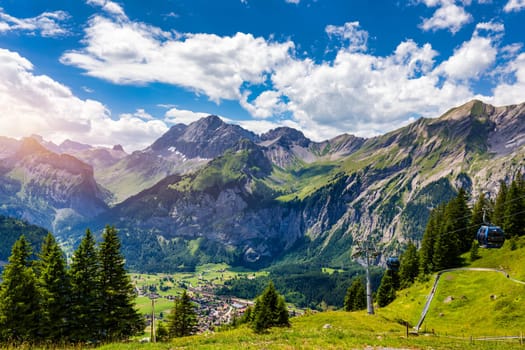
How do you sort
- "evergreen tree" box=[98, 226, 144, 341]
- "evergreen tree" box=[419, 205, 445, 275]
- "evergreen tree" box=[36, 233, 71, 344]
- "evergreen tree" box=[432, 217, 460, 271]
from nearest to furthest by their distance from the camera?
"evergreen tree" box=[36, 233, 71, 344], "evergreen tree" box=[98, 226, 144, 341], "evergreen tree" box=[432, 217, 460, 271], "evergreen tree" box=[419, 205, 445, 275]

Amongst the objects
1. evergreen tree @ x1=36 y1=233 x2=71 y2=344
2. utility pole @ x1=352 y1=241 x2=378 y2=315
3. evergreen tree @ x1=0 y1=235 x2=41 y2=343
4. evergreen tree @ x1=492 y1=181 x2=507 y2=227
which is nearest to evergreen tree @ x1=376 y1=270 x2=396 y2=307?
evergreen tree @ x1=492 y1=181 x2=507 y2=227

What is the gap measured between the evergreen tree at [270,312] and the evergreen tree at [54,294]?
2595 centimetres

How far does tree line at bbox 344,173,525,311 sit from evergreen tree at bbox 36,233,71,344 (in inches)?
2694

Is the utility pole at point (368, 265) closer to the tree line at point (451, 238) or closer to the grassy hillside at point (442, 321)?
the grassy hillside at point (442, 321)

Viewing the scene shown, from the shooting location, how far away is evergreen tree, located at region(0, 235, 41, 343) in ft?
127

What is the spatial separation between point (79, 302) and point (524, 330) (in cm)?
6043

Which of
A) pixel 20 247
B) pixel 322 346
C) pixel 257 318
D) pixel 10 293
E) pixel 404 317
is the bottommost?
pixel 404 317

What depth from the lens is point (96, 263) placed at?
47.4 m

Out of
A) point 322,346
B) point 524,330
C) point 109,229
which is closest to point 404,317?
Result: point 524,330

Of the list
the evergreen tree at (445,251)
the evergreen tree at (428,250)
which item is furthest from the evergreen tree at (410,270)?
the evergreen tree at (445,251)

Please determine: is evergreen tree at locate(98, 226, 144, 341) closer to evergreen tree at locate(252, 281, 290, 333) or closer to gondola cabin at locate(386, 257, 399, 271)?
evergreen tree at locate(252, 281, 290, 333)

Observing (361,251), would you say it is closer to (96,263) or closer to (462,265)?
(462,265)

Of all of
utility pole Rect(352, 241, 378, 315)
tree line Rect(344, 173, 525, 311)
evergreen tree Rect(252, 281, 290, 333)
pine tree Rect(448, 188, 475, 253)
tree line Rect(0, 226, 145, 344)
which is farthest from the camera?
pine tree Rect(448, 188, 475, 253)

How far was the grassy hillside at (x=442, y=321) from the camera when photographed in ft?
102
